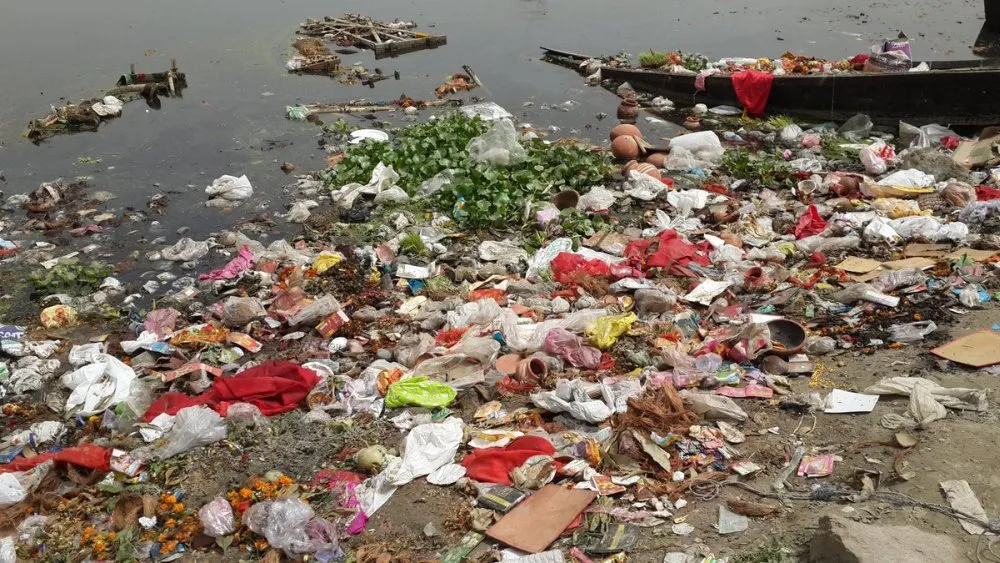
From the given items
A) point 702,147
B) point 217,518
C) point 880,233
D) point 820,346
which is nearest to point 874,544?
point 820,346

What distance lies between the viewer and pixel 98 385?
544 cm

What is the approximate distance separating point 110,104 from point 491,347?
8.90 m

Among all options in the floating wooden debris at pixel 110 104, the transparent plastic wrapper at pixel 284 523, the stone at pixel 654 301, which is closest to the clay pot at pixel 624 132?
the stone at pixel 654 301

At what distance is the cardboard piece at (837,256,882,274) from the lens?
6254 mm

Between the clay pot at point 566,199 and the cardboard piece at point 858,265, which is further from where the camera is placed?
the clay pot at point 566,199

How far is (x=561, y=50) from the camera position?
574 inches

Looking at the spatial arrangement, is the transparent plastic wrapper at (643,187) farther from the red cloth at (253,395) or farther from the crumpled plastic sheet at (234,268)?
the red cloth at (253,395)

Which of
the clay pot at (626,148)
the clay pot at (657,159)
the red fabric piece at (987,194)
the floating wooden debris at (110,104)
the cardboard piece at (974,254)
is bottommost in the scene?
the cardboard piece at (974,254)

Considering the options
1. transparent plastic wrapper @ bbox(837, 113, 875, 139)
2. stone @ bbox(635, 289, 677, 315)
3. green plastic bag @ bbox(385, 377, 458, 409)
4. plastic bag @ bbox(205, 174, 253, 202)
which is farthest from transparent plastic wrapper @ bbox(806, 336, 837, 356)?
plastic bag @ bbox(205, 174, 253, 202)

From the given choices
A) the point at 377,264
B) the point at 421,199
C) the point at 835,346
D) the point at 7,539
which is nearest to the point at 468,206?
the point at 421,199

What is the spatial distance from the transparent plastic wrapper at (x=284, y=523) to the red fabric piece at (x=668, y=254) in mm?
3783

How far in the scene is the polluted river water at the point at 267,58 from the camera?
966 centimetres

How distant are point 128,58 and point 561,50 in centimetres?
816

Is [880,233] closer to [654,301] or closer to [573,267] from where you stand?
[654,301]
